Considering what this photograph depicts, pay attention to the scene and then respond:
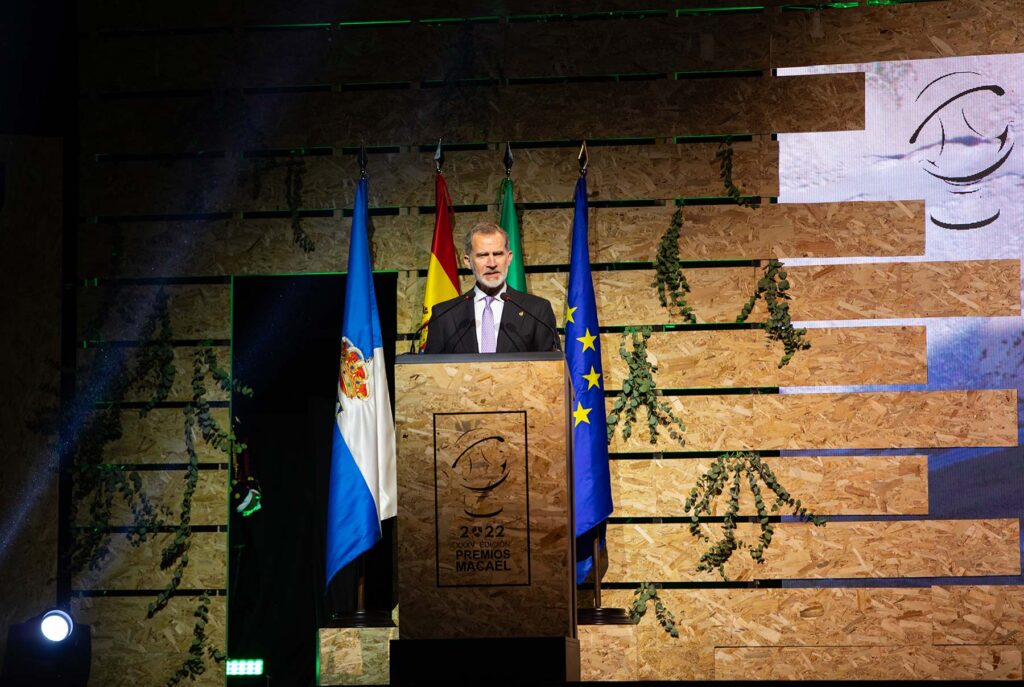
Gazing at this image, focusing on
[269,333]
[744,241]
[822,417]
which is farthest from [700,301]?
[269,333]

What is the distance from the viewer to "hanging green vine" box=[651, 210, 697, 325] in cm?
569

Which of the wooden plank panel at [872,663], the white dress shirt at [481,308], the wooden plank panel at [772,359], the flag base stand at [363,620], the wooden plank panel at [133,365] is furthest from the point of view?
the wooden plank panel at [133,365]

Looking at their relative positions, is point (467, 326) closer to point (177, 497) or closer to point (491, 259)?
point (491, 259)

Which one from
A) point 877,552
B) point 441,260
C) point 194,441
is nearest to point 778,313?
point 877,552

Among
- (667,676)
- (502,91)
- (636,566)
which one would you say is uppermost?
(502,91)

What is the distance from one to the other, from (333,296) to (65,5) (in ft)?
6.88

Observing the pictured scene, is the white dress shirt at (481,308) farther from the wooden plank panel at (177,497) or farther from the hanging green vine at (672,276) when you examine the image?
the wooden plank panel at (177,497)

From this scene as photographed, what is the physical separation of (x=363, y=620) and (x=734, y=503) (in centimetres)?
184

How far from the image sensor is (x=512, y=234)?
18.1 feet

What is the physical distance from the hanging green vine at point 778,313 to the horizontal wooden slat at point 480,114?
2.40 ft

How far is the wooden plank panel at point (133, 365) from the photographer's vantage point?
5.86 metres

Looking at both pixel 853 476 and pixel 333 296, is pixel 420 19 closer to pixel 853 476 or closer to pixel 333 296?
pixel 333 296

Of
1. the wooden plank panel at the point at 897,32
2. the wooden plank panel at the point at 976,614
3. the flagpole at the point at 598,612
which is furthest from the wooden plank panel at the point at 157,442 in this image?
the wooden plank panel at the point at 976,614

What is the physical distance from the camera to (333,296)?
19.1 feet
